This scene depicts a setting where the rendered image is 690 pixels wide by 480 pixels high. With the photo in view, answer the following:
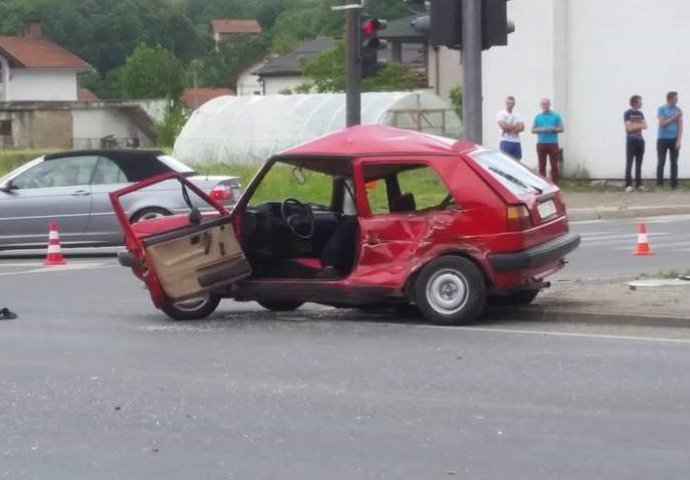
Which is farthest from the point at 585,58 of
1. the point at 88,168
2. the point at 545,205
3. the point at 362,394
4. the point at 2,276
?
the point at 362,394

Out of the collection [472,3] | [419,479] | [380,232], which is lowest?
[419,479]

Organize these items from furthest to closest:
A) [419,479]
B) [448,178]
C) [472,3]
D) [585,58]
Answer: [585,58] → [472,3] → [448,178] → [419,479]

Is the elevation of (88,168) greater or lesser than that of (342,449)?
greater

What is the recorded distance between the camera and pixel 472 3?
46.6 ft

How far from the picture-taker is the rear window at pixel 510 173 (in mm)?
12938

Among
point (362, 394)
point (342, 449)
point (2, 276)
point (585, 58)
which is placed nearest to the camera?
point (342, 449)

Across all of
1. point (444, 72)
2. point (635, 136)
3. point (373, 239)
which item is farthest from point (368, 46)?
point (444, 72)

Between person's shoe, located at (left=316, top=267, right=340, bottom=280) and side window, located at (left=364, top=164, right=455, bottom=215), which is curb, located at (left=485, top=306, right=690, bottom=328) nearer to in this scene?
side window, located at (left=364, top=164, right=455, bottom=215)

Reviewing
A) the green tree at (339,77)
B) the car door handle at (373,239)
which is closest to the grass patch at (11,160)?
the green tree at (339,77)

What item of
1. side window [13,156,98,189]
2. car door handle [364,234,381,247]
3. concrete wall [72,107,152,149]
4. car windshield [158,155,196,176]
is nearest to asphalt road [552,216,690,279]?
car door handle [364,234,381,247]

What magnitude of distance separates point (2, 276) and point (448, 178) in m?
7.64

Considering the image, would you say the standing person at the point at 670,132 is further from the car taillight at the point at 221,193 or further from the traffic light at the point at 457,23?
the traffic light at the point at 457,23

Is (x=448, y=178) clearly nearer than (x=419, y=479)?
No

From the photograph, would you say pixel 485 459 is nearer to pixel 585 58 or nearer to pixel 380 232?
pixel 380 232
